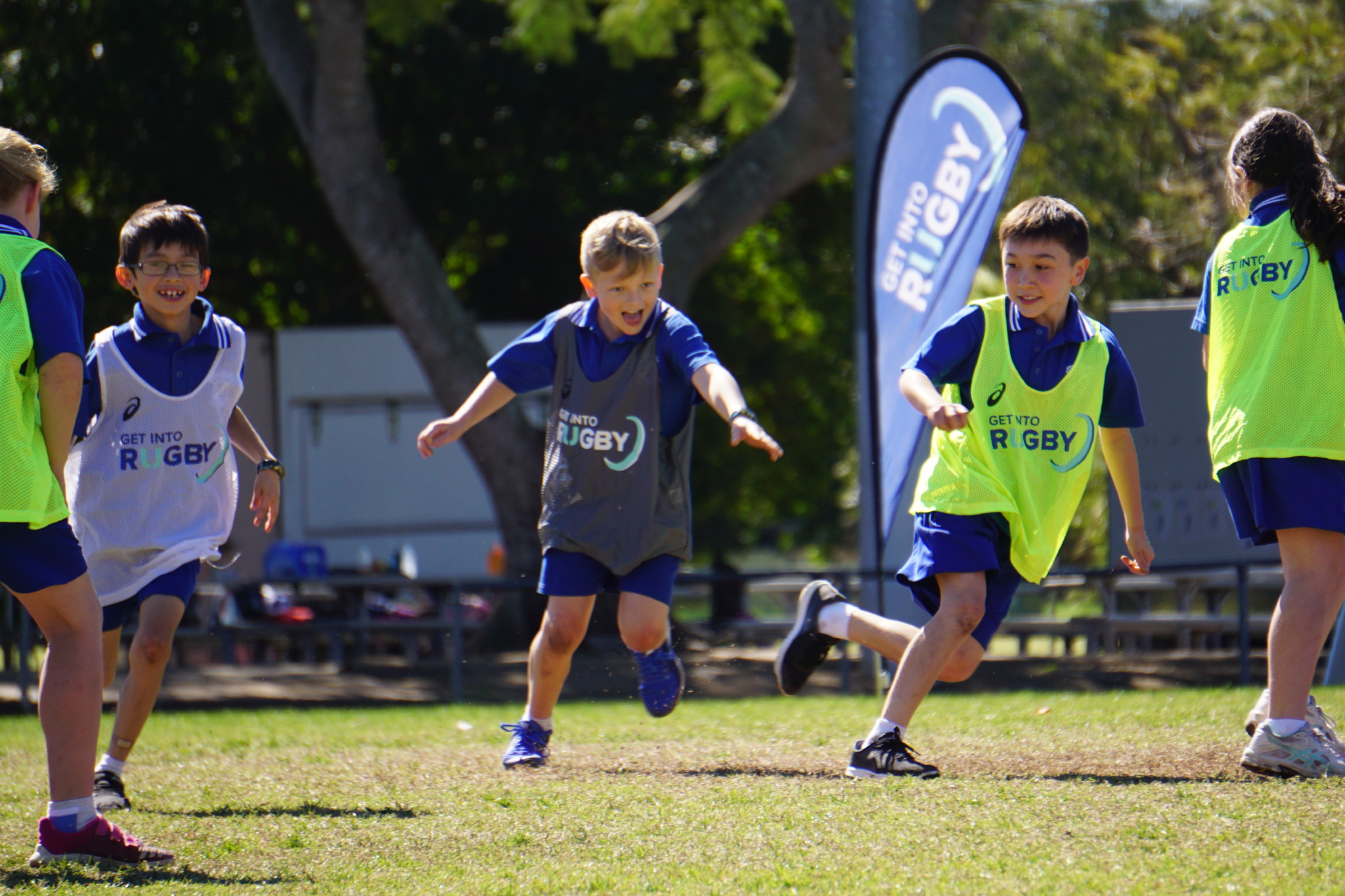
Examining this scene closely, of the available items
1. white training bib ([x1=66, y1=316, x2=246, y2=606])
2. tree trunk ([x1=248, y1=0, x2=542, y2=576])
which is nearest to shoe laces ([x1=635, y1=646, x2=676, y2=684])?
white training bib ([x1=66, y1=316, x2=246, y2=606])

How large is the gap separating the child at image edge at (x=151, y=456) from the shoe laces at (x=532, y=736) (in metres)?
1.22

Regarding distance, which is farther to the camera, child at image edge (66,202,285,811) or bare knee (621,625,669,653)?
bare knee (621,625,669,653)

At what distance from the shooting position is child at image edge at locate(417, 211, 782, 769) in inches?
187

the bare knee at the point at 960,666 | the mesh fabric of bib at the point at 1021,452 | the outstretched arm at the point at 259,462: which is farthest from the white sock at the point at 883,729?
the outstretched arm at the point at 259,462

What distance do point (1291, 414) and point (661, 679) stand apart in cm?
228

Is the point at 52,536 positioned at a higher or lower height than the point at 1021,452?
lower

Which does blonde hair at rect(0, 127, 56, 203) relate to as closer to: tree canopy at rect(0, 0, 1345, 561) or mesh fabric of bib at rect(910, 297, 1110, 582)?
mesh fabric of bib at rect(910, 297, 1110, 582)

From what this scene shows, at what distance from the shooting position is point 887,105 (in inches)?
357

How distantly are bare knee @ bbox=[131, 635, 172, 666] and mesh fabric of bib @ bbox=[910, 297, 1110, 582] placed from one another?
2564 mm

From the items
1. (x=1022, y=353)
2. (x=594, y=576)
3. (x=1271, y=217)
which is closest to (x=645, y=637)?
(x=594, y=576)

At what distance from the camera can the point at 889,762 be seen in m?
4.24

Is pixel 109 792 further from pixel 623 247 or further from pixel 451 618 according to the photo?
pixel 451 618

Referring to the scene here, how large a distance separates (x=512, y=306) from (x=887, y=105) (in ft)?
31.7

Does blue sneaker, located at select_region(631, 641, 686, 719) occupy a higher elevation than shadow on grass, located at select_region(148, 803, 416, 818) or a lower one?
higher
